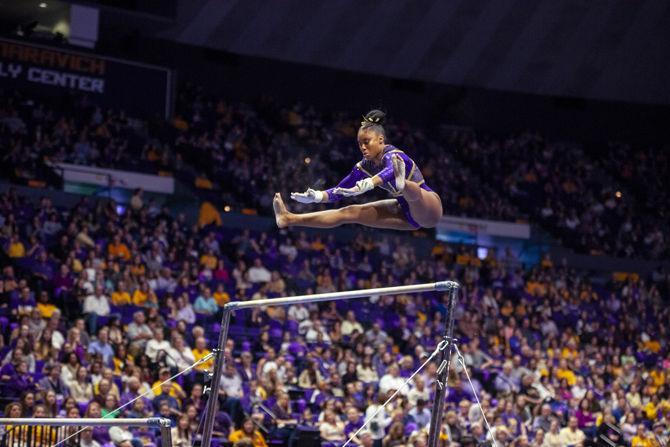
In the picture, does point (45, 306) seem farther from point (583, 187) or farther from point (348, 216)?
point (583, 187)

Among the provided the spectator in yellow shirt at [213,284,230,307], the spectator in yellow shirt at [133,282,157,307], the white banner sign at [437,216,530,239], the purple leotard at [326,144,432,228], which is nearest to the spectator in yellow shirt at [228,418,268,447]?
the spectator in yellow shirt at [133,282,157,307]

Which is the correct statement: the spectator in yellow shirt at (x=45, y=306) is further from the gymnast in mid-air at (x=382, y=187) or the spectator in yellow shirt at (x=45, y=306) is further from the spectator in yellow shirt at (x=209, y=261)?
the gymnast in mid-air at (x=382, y=187)

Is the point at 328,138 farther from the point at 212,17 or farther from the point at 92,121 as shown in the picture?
the point at 92,121

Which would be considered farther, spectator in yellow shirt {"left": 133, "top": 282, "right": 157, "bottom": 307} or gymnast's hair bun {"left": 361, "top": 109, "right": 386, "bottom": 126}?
spectator in yellow shirt {"left": 133, "top": 282, "right": 157, "bottom": 307}

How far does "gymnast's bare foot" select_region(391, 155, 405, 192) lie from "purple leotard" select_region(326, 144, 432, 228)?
0.14 ft

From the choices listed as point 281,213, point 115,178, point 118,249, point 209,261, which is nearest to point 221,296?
point 209,261

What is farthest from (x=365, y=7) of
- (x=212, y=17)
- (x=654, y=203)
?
(x=654, y=203)

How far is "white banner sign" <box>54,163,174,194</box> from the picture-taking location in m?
18.3

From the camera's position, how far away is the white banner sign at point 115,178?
1834cm

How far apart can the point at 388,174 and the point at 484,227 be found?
16.2 metres

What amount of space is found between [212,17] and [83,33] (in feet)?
13.2

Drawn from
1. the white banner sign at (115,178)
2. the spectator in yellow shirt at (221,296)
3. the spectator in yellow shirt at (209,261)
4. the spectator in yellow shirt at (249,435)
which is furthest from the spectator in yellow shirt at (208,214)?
the spectator in yellow shirt at (249,435)

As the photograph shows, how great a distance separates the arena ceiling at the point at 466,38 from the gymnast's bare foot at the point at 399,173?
626 inches

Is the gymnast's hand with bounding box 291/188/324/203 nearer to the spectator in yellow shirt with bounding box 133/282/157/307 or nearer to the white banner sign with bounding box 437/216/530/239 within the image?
the spectator in yellow shirt with bounding box 133/282/157/307
